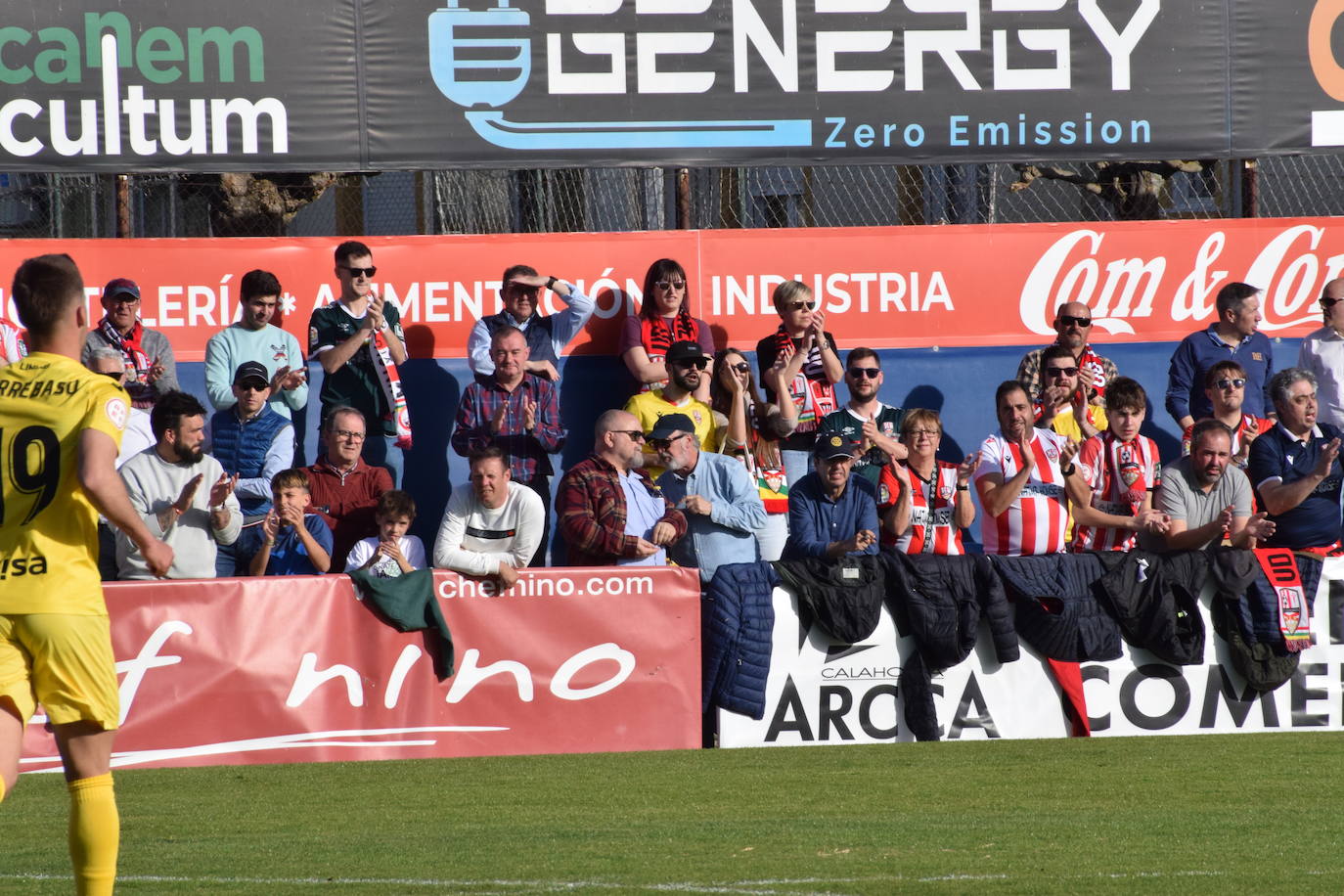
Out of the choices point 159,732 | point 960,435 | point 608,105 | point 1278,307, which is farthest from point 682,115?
point 159,732

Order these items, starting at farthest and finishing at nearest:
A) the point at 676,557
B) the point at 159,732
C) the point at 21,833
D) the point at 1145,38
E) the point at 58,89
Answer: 1. the point at 1145,38
2. the point at 58,89
3. the point at 676,557
4. the point at 159,732
5. the point at 21,833

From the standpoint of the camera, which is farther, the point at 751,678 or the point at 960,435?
the point at 960,435

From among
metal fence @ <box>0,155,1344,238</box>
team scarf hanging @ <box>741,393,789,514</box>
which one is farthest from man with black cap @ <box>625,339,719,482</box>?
metal fence @ <box>0,155,1344,238</box>

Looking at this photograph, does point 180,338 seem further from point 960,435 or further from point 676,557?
point 960,435

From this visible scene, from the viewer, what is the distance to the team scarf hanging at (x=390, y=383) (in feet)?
36.1

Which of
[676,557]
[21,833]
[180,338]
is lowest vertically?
[21,833]

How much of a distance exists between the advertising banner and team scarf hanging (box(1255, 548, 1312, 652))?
0.35 ft

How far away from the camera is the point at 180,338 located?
11.7 meters

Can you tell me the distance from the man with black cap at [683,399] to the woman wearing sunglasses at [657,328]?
1.69ft

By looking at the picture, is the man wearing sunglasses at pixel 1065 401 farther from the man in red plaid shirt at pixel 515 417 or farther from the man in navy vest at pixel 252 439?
the man in navy vest at pixel 252 439

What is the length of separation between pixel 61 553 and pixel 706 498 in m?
5.42

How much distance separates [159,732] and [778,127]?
233 inches

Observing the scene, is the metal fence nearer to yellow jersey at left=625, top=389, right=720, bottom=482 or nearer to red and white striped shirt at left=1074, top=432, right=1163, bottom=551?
yellow jersey at left=625, top=389, right=720, bottom=482

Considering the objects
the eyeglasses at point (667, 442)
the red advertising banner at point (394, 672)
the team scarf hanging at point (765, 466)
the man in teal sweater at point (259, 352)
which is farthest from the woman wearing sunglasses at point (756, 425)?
the man in teal sweater at point (259, 352)
